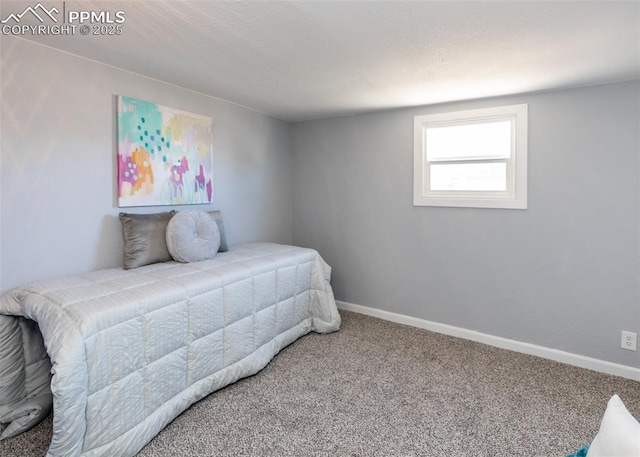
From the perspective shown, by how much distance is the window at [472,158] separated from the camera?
2914 mm

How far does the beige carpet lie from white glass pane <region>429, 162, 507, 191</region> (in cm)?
143

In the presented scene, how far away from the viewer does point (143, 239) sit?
251cm

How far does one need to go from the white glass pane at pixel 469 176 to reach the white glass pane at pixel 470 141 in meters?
0.08

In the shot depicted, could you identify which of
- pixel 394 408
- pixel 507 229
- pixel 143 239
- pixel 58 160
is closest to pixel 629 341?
pixel 507 229

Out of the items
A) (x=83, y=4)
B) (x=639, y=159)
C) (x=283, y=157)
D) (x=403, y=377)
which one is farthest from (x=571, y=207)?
(x=83, y=4)

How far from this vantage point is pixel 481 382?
2.48 m

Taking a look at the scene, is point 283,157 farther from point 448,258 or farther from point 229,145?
point 448,258

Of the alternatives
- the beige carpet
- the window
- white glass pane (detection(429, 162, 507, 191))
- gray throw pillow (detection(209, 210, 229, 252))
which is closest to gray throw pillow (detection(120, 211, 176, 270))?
gray throw pillow (detection(209, 210, 229, 252))

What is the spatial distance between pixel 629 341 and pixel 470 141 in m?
1.94

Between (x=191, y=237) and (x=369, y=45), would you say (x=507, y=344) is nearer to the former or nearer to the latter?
(x=369, y=45)

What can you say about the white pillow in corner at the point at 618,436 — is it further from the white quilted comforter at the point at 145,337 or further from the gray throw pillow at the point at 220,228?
the gray throw pillow at the point at 220,228

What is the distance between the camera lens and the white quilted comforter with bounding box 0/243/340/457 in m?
1.56

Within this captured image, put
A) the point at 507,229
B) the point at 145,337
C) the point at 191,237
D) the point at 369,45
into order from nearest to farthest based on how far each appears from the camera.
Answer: the point at 145,337 < the point at 369,45 < the point at 191,237 < the point at 507,229

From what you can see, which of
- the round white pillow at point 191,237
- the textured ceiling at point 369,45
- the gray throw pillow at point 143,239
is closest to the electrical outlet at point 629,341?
the textured ceiling at point 369,45
